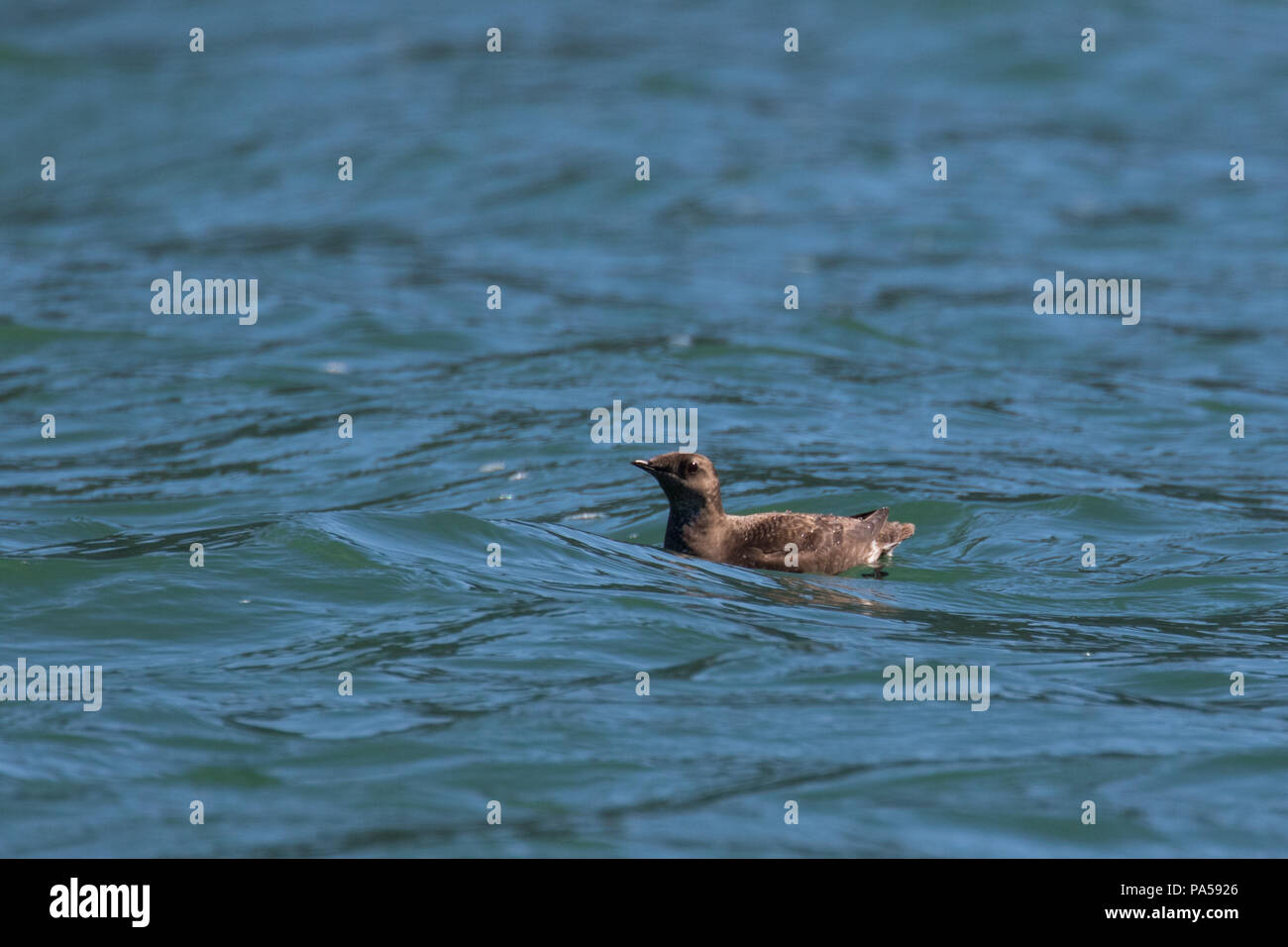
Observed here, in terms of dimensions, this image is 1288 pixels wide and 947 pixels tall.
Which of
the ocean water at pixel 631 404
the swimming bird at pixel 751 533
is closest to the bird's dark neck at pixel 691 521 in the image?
the swimming bird at pixel 751 533

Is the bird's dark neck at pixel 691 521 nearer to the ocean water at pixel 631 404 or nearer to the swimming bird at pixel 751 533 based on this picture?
the swimming bird at pixel 751 533

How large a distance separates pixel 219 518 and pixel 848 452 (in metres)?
6.01

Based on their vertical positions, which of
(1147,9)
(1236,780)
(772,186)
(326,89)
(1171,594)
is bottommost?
(1236,780)

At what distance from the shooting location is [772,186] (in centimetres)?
2866

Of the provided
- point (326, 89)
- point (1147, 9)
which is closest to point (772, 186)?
point (326, 89)

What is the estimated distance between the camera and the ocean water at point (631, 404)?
8.82 meters

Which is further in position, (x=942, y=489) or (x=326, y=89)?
(x=326, y=89)

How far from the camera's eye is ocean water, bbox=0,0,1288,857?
882 centimetres

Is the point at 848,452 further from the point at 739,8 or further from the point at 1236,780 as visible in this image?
the point at 739,8

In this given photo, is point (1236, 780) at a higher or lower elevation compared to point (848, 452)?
lower

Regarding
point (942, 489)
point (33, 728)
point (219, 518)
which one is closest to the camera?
point (33, 728)

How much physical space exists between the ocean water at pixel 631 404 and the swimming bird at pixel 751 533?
0.15 m

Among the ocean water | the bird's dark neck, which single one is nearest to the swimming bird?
the bird's dark neck

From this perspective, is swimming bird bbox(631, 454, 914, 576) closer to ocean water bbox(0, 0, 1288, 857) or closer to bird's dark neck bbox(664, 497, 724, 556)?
bird's dark neck bbox(664, 497, 724, 556)
